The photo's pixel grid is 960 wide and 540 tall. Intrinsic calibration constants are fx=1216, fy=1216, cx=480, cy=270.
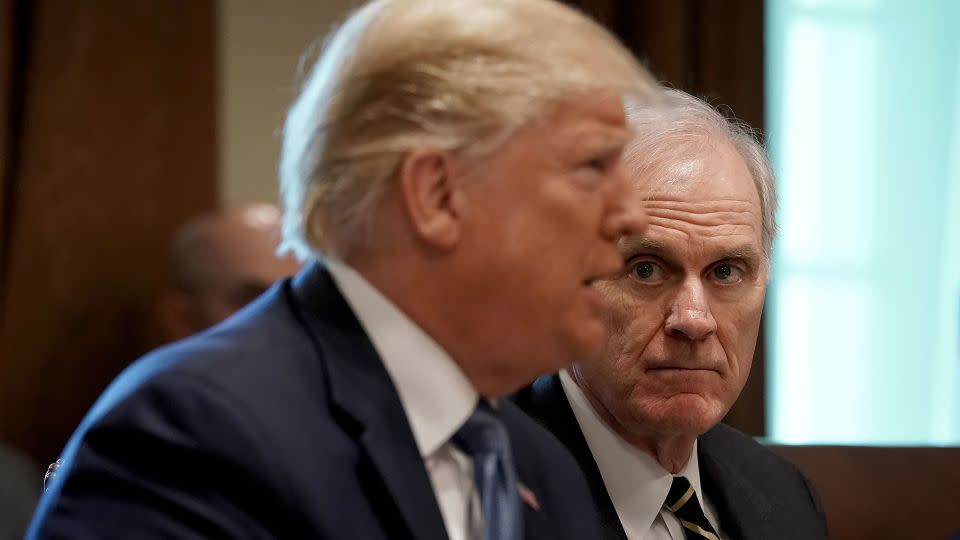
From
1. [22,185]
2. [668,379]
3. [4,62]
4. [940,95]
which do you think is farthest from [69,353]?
[940,95]

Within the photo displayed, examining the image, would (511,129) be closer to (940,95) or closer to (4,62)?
(4,62)

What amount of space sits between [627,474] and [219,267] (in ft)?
5.74

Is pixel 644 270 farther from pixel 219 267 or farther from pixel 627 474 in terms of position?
pixel 219 267

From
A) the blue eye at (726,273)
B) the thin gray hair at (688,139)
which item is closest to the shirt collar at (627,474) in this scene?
the blue eye at (726,273)

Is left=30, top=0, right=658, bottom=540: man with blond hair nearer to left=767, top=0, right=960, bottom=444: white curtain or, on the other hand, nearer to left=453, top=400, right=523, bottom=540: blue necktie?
left=453, top=400, right=523, bottom=540: blue necktie

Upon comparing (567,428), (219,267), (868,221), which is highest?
(567,428)

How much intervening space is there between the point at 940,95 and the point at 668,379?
12.2 feet

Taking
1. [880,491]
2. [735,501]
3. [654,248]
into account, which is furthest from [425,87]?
[880,491]

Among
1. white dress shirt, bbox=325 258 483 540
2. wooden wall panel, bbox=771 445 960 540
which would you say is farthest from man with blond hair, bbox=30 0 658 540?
wooden wall panel, bbox=771 445 960 540

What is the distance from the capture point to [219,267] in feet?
10.8

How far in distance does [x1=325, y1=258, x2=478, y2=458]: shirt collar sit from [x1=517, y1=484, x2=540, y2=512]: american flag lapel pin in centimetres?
16

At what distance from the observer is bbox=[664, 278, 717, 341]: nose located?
1.83m

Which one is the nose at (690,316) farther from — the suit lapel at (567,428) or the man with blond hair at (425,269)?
the man with blond hair at (425,269)

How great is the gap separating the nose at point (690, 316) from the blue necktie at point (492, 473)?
23.0 inches
